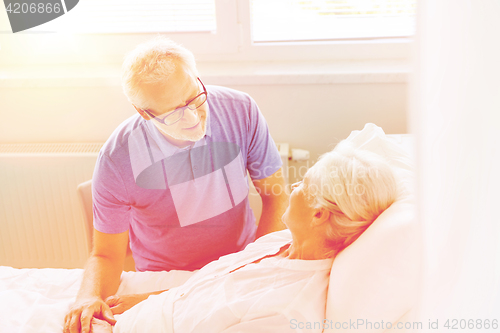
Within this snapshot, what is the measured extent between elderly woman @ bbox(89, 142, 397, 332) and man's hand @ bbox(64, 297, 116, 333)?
3 cm

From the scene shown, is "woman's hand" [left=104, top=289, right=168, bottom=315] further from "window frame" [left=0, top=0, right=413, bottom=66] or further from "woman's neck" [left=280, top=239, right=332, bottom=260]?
"window frame" [left=0, top=0, right=413, bottom=66]

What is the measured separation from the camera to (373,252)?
33.7 inches

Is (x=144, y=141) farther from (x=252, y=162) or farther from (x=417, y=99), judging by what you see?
(x=417, y=99)

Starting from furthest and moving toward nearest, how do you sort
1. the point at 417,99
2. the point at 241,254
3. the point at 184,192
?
the point at 184,192
the point at 241,254
the point at 417,99

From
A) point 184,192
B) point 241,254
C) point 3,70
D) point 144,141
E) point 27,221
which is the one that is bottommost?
point 27,221

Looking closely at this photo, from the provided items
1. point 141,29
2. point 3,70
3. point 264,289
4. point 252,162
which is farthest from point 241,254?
point 3,70

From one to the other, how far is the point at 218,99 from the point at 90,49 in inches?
36.4

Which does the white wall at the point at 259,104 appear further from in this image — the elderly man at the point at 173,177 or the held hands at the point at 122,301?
the held hands at the point at 122,301

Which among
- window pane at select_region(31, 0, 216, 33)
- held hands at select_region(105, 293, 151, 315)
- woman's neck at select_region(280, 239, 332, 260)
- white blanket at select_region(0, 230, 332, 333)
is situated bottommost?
held hands at select_region(105, 293, 151, 315)

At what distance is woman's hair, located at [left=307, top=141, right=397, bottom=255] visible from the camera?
0.93 m

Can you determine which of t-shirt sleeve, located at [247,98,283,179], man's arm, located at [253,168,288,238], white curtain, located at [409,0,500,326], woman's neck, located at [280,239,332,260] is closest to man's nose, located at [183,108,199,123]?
t-shirt sleeve, located at [247,98,283,179]

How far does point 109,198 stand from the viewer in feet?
4.29

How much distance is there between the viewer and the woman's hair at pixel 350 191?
932mm

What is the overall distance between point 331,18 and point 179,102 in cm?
97
